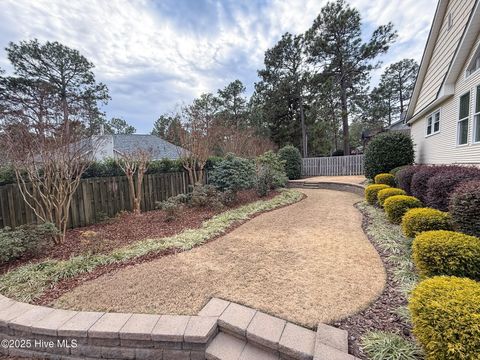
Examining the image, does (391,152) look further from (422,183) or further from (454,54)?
(422,183)

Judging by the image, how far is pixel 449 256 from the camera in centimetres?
236

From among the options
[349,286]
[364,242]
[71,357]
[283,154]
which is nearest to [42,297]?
[71,357]

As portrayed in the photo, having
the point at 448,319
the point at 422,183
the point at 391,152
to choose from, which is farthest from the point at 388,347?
the point at 391,152

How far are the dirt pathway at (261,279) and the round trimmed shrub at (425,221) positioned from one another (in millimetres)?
700

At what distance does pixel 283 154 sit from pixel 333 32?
11.5m

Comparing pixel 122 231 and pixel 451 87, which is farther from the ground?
pixel 451 87

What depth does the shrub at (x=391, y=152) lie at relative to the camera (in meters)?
9.08

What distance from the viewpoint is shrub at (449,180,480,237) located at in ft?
9.52

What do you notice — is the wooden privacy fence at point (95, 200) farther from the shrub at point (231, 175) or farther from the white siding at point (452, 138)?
the white siding at point (452, 138)

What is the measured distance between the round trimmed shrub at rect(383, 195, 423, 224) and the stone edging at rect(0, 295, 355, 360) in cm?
396

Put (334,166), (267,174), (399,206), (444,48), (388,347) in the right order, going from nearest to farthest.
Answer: (388,347)
(399,206)
(444,48)
(267,174)
(334,166)

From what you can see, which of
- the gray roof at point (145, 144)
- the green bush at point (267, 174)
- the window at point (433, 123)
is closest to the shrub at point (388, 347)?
the green bush at point (267, 174)

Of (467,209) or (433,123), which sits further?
(433,123)

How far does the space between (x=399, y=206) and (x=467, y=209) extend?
197 cm
